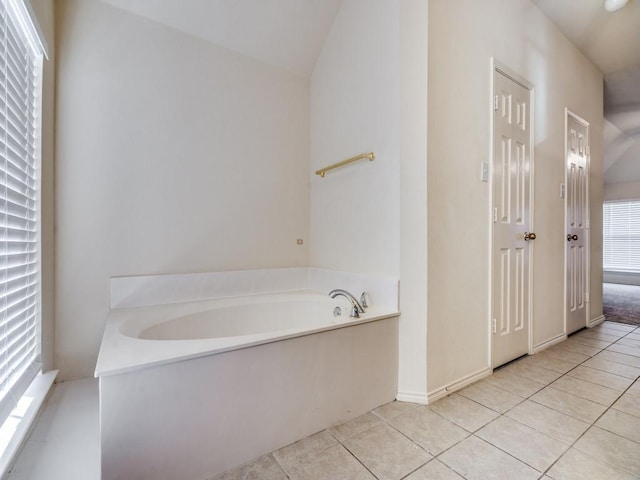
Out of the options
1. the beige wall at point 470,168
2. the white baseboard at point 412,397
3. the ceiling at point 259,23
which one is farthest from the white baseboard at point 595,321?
the ceiling at point 259,23

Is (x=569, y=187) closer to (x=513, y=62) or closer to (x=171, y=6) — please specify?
(x=513, y=62)

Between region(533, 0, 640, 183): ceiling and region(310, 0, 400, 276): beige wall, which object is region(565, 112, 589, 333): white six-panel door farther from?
region(310, 0, 400, 276): beige wall

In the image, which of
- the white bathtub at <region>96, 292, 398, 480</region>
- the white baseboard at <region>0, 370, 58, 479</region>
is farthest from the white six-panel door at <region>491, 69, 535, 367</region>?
the white baseboard at <region>0, 370, 58, 479</region>

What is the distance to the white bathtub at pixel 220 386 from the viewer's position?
973 mm

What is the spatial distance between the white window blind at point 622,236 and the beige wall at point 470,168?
16.4 ft

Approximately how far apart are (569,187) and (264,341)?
118 inches

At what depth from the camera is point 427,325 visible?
1.58m

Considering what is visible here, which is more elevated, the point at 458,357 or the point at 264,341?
the point at 264,341

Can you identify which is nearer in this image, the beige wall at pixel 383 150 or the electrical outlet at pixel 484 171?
the beige wall at pixel 383 150

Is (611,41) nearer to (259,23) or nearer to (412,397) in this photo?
(259,23)

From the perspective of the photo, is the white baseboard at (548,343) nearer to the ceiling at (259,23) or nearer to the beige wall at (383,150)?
the beige wall at (383,150)

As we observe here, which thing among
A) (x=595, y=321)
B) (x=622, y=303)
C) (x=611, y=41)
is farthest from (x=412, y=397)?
(x=622, y=303)

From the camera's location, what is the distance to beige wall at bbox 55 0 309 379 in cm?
163

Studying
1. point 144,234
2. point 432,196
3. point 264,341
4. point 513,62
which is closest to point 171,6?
point 144,234
